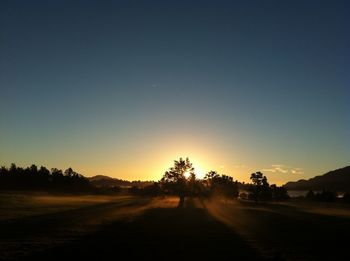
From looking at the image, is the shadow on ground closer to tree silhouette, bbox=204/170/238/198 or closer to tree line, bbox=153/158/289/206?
tree line, bbox=153/158/289/206

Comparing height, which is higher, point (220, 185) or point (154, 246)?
point (220, 185)

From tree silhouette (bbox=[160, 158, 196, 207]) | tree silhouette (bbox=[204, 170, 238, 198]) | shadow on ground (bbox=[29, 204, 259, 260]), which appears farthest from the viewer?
tree silhouette (bbox=[204, 170, 238, 198])

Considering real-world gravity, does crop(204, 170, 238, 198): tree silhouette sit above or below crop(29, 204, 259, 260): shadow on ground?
above

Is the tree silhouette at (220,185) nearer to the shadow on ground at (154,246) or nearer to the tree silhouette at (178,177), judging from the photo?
the tree silhouette at (178,177)

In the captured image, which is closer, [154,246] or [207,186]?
[154,246]

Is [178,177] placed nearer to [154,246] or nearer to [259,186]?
[259,186]

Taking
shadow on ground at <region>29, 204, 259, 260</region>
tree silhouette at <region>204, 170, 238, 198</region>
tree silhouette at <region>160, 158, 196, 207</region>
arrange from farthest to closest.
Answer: tree silhouette at <region>204, 170, 238, 198</region>
tree silhouette at <region>160, 158, 196, 207</region>
shadow on ground at <region>29, 204, 259, 260</region>

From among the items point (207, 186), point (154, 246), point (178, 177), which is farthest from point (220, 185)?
point (154, 246)

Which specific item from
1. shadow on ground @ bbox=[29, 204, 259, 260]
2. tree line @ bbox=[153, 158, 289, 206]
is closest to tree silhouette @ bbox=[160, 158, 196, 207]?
tree line @ bbox=[153, 158, 289, 206]

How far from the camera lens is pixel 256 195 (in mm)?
156000

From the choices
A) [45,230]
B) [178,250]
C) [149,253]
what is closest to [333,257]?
[178,250]

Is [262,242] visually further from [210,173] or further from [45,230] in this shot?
[210,173]

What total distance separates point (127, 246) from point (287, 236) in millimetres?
16972

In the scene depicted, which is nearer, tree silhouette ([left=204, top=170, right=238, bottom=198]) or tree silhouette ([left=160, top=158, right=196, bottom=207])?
tree silhouette ([left=160, top=158, right=196, bottom=207])
